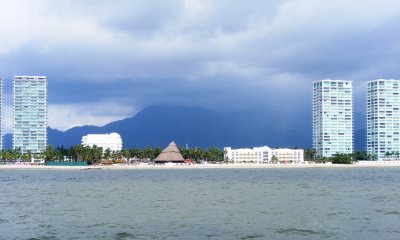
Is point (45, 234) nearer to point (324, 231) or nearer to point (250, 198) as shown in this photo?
point (324, 231)

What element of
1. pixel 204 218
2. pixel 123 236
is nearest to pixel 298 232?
pixel 204 218

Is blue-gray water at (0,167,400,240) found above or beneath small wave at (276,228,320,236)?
beneath

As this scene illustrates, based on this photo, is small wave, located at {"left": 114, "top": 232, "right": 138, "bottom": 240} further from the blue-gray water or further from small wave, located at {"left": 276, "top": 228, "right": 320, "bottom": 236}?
small wave, located at {"left": 276, "top": 228, "right": 320, "bottom": 236}

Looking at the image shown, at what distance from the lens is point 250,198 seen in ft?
171

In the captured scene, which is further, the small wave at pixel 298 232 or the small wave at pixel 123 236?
the small wave at pixel 298 232

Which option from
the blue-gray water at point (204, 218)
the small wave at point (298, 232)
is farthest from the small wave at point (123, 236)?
the small wave at point (298, 232)

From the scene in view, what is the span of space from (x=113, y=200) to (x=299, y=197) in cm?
1874

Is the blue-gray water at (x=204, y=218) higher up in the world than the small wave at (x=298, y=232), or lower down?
lower down

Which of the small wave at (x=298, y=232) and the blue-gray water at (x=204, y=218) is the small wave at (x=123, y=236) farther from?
the small wave at (x=298, y=232)

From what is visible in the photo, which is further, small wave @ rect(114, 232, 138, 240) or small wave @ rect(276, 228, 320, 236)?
small wave @ rect(276, 228, 320, 236)

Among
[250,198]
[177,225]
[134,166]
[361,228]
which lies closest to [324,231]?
[361,228]

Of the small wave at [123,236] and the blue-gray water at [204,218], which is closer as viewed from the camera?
the small wave at [123,236]

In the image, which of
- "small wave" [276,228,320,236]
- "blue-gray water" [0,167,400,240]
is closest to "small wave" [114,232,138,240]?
"blue-gray water" [0,167,400,240]

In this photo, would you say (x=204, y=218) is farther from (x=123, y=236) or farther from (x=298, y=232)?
(x=123, y=236)
